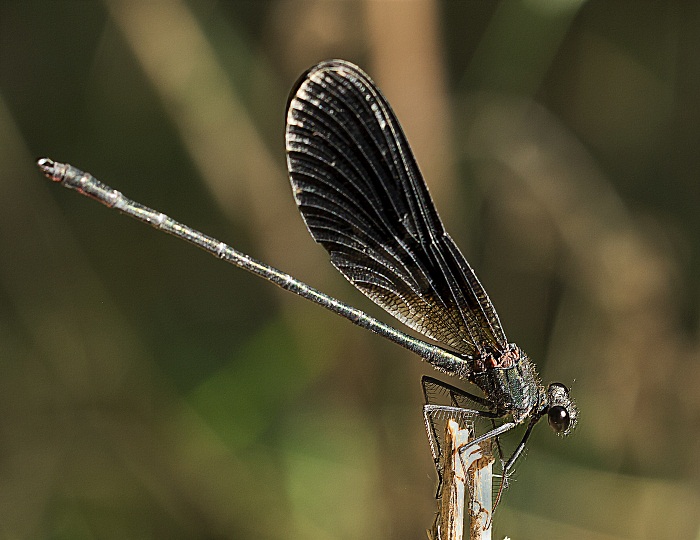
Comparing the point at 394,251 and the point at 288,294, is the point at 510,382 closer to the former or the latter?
the point at 394,251

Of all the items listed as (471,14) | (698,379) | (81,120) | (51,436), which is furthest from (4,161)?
(698,379)

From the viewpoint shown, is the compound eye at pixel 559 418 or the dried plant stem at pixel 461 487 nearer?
the dried plant stem at pixel 461 487

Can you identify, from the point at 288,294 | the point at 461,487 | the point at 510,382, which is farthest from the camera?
the point at 288,294

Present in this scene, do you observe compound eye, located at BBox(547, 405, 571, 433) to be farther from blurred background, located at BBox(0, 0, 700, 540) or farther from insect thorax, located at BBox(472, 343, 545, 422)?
blurred background, located at BBox(0, 0, 700, 540)

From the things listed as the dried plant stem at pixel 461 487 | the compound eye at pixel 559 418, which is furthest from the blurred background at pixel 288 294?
the dried plant stem at pixel 461 487

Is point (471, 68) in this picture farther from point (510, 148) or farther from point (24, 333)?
point (24, 333)

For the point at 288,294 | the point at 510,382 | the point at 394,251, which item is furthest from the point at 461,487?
the point at 288,294

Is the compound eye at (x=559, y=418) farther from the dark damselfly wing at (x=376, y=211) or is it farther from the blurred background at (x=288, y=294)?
the blurred background at (x=288, y=294)
